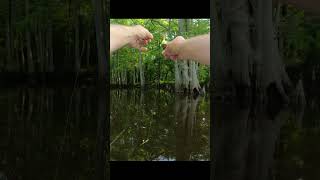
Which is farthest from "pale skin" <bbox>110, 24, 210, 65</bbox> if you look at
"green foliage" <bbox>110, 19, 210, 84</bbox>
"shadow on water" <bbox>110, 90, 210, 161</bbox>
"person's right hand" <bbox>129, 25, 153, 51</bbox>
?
"green foliage" <bbox>110, 19, 210, 84</bbox>

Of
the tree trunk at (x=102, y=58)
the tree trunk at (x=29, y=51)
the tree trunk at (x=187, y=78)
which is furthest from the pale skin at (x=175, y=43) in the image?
the tree trunk at (x=102, y=58)

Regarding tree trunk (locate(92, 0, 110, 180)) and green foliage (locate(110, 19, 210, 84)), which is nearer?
tree trunk (locate(92, 0, 110, 180))

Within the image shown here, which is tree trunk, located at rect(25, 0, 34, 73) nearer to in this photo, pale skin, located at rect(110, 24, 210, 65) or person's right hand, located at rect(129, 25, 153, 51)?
pale skin, located at rect(110, 24, 210, 65)

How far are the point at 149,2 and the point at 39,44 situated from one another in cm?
699

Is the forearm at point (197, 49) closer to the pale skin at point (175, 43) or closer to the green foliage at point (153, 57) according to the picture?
the pale skin at point (175, 43)

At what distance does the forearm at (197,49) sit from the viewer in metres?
15.0

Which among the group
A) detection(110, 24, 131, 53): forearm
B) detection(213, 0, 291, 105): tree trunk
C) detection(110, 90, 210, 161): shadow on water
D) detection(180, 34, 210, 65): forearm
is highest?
detection(110, 24, 131, 53): forearm

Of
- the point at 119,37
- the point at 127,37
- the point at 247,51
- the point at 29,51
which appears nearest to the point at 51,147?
the point at 247,51

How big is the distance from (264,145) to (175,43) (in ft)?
39.4

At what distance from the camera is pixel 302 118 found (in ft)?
23.2

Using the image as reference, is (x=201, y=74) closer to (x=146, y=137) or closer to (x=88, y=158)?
(x=146, y=137)

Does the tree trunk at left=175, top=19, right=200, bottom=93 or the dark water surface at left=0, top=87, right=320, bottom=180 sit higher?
the tree trunk at left=175, top=19, right=200, bottom=93

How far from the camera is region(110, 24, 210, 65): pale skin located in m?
15.1

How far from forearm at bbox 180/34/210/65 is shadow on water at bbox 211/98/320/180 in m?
Result: 7.56
